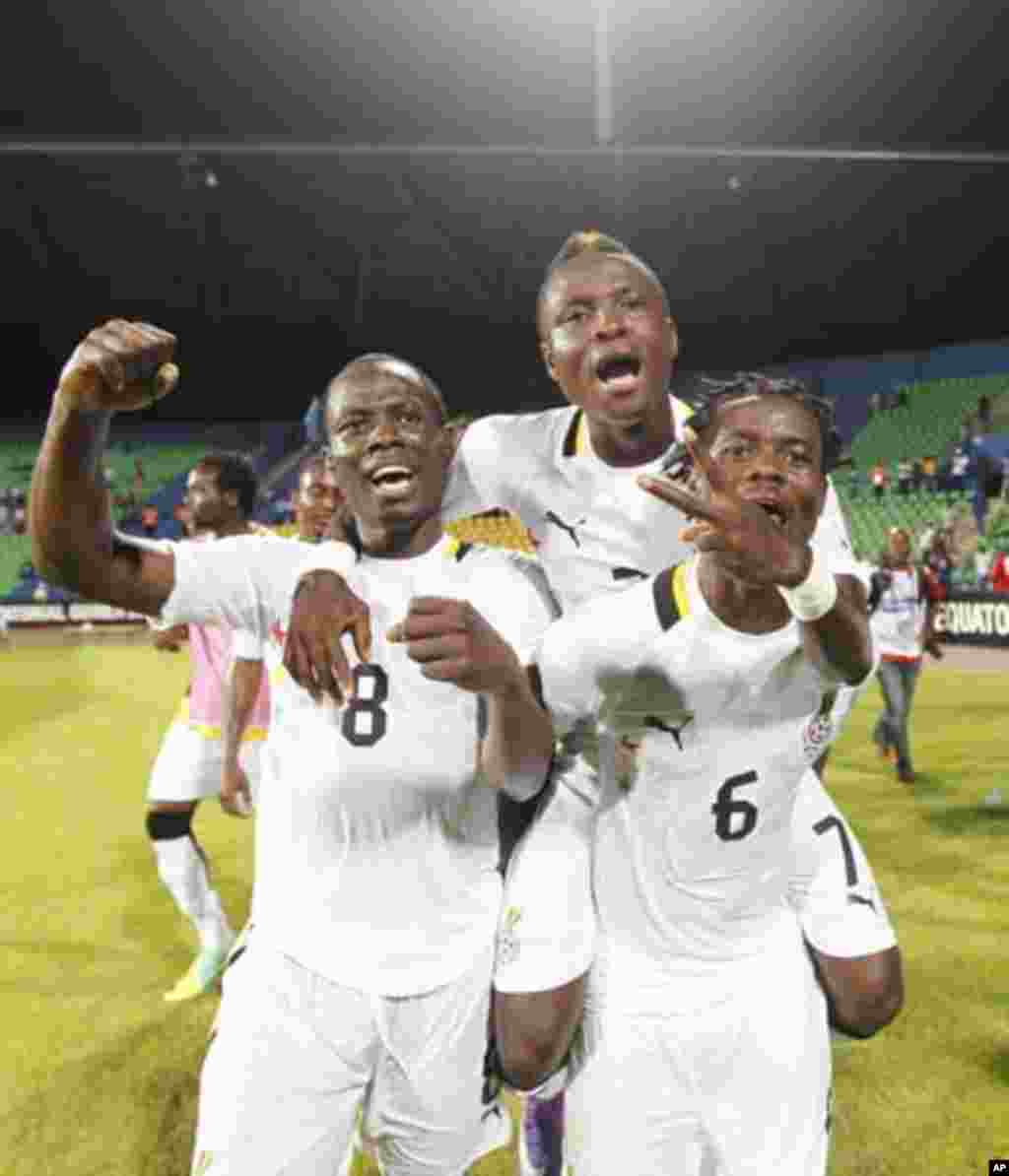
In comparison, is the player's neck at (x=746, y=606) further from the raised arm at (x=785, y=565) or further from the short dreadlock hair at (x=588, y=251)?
the short dreadlock hair at (x=588, y=251)

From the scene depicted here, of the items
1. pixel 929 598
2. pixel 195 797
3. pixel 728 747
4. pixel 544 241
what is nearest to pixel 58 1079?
pixel 195 797

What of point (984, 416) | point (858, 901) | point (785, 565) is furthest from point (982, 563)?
→ point (785, 565)

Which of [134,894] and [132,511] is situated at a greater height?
[132,511]

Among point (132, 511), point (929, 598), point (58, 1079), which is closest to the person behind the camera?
point (58, 1079)

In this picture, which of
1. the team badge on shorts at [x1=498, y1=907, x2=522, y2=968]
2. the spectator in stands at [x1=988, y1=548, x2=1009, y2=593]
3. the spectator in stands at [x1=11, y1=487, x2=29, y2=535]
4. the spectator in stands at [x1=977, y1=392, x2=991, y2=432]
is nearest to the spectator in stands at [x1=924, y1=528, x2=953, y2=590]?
the spectator in stands at [x1=988, y1=548, x2=1009, y2=593]

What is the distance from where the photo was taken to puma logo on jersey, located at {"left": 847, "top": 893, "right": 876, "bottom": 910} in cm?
227

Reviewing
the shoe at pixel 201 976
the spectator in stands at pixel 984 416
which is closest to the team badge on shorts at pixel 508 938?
the shoe at pixel 201 976

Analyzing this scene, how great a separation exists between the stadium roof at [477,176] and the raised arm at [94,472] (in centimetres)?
874

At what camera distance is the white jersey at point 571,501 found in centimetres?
267

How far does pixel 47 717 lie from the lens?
43.8ft

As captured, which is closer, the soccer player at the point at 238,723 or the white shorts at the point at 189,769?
the soccer player at the point at 238,723

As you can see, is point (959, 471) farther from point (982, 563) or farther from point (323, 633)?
point (323, 633)

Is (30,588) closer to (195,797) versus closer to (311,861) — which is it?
(195,797)

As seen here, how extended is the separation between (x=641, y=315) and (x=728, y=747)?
109 cm
